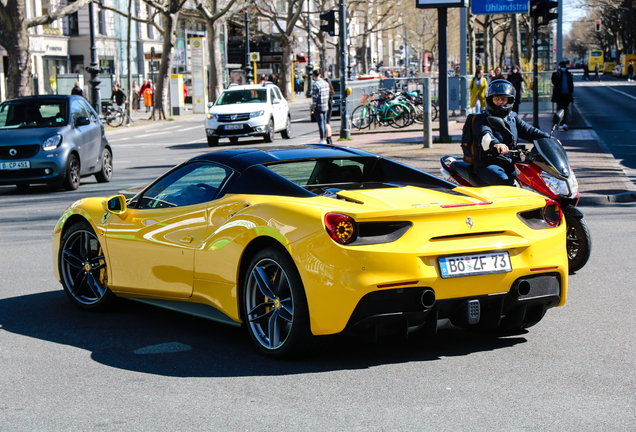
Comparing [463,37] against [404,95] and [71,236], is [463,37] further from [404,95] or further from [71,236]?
[71,236]

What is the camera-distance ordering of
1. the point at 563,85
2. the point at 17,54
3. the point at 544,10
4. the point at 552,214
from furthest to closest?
the point at 17,54 → the point at 563,85 → the point at 544,10 → the point at 552,214

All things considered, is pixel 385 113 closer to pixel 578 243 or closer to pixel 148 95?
pixel 578 243

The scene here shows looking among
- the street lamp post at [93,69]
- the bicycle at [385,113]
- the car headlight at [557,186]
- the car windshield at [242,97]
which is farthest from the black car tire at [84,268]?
the street lamp post at [93,69]

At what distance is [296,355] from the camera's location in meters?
4.90

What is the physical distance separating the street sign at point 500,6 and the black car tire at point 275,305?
1011 inches

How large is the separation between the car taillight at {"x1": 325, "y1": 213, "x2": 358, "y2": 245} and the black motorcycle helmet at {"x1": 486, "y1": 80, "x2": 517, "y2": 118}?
339 cm

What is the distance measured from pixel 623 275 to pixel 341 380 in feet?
12.5

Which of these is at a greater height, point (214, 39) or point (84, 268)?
point (214, 39)

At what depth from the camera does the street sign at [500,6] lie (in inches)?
1148

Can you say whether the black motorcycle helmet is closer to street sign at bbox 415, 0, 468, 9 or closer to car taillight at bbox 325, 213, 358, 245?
car taillight at bbox 325, 213, 358, 245

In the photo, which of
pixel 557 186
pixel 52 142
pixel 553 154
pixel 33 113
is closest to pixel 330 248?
pixel 557 186

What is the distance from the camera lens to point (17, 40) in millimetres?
29625

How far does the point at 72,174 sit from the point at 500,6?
18.7m

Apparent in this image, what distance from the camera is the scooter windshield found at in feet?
23.9
